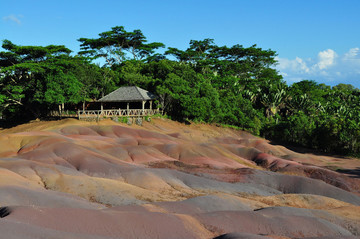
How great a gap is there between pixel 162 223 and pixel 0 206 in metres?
7.45

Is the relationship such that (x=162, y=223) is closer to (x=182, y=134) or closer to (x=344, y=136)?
(x=182, y=134)

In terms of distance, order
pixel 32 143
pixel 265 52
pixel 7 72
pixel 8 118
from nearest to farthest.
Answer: pixel 32 143
pixel 7 72
pixel 8 118
pixel 265 52

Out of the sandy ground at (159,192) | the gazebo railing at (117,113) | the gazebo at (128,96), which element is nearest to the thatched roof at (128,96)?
the gazebo at (128,96)

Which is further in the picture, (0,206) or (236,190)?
(236,190)

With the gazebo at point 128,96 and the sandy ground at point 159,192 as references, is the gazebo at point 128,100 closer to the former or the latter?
the gazebo at point 128,96

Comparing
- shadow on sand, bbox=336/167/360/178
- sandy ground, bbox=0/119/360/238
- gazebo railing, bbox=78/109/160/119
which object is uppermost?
gazebo railing, bbox=78/109/160/119

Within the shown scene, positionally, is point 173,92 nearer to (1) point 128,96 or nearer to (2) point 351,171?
(1) point 128,96

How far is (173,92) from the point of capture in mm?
56594

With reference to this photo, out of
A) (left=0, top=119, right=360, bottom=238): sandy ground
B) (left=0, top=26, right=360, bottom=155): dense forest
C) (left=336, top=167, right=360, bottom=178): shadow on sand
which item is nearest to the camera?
(left=0, top=119, right=360, bottom=238): sandy ground

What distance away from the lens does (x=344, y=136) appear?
47625 millimetres

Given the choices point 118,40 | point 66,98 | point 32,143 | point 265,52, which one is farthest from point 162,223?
point 265,52

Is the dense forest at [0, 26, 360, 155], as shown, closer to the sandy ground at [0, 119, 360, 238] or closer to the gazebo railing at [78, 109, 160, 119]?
the gazebo railing at [78, 109, 160, 119]

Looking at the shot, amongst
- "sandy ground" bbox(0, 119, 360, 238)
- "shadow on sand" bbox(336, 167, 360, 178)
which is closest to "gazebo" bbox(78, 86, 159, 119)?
"sandy ground" bbox(0, 119, 360, 238)

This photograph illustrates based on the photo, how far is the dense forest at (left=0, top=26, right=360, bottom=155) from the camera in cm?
5019
